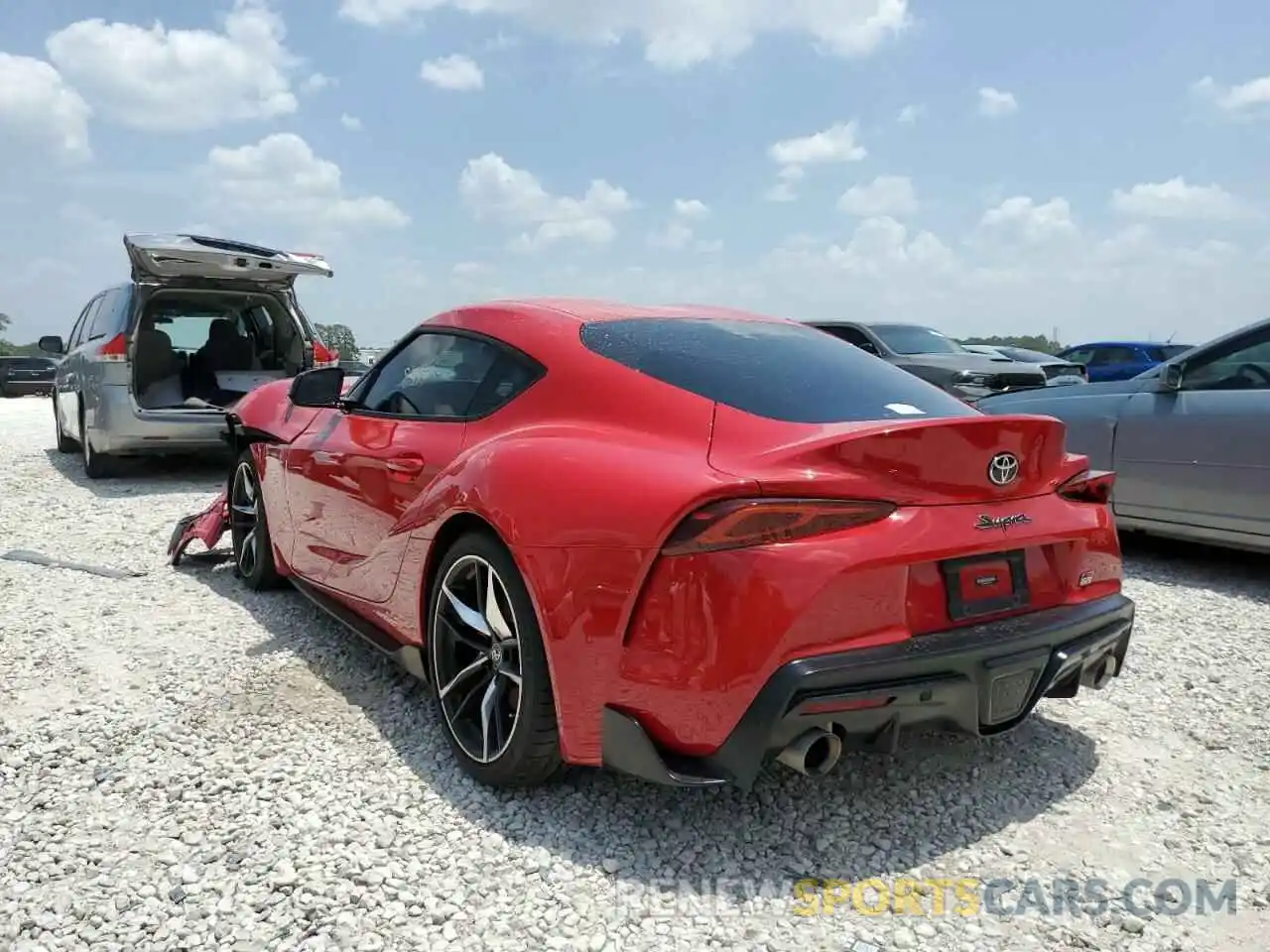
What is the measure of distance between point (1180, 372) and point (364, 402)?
14.4 ft

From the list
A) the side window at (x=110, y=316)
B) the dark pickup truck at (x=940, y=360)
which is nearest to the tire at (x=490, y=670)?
the side window at (x=110, y=316)

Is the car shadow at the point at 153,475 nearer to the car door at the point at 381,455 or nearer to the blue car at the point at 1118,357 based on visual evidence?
the car door at the point at 381,455

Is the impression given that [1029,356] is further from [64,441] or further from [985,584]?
[985,584]

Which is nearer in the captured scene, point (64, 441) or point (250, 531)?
point (250, 531)

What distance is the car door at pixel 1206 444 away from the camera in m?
4.73

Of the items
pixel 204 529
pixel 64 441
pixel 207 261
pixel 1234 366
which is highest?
pixel 207 261

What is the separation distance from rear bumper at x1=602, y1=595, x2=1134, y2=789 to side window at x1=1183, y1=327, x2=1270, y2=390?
3.37m

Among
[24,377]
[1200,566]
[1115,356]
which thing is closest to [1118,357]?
[1115,356]

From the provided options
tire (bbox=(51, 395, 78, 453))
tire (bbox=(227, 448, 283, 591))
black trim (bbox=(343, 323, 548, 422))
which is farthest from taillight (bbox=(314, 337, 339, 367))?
black trim (bbox=(343, 323, 548, 422))

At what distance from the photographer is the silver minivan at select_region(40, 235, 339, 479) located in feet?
25.8

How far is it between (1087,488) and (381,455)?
2305 millimetres

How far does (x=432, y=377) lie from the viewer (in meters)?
3.38

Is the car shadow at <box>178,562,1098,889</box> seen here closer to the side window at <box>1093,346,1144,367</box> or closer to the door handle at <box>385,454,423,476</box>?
the door handle at <box>385,454,423,476</box>

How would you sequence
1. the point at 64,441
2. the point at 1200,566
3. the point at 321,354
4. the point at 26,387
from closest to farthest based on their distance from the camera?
the point at 1200,566 < the point at 321,354 < the point at 64,441 < the point at 26,387
